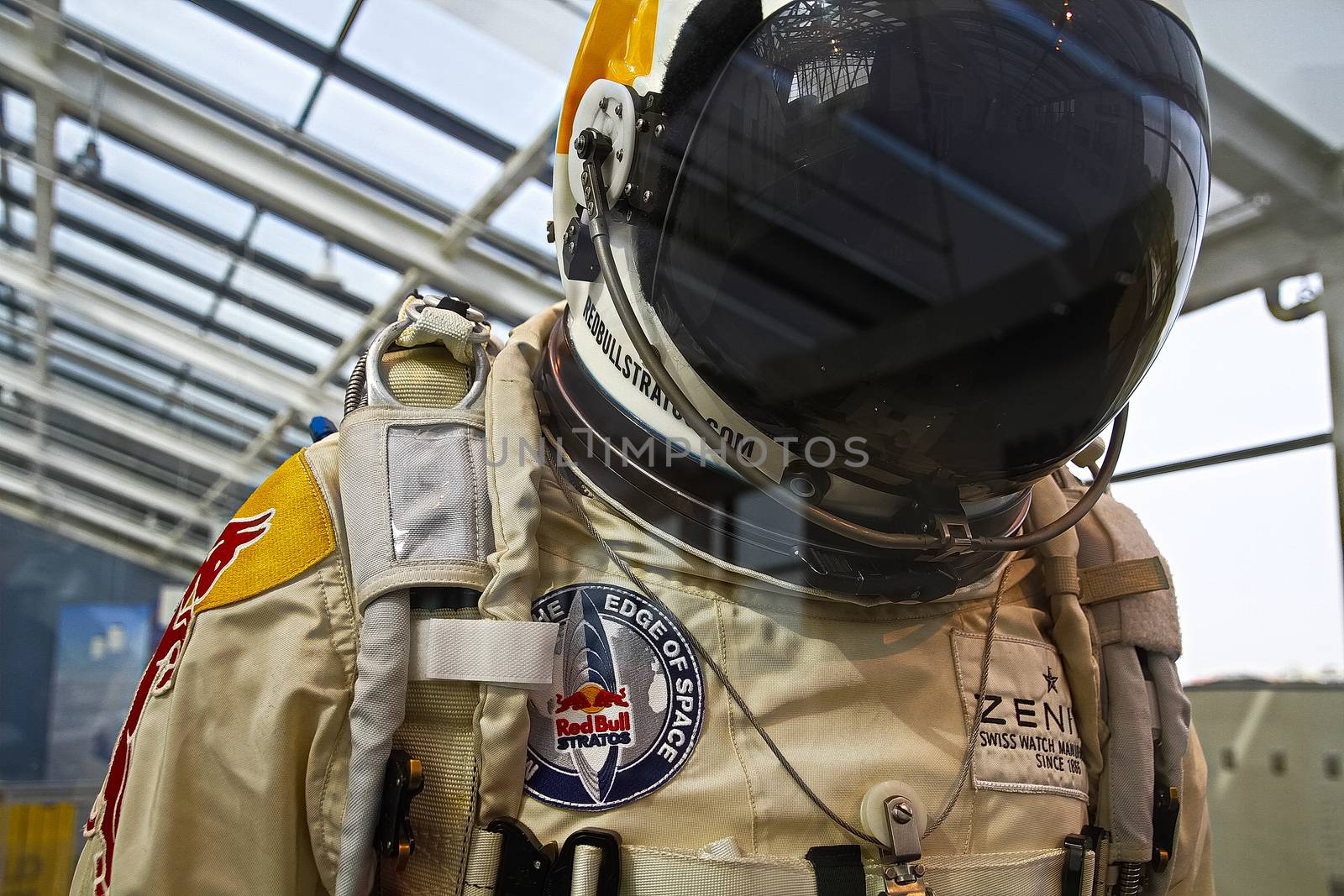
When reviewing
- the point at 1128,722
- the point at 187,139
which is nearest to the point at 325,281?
the point at 187,139

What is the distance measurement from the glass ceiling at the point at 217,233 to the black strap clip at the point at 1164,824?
7.30 ft

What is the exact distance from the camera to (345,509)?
769 millimetres

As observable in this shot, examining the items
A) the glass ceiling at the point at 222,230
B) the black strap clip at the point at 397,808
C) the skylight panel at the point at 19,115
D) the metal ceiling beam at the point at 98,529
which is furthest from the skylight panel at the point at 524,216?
the skylight panel at the point at 19,115

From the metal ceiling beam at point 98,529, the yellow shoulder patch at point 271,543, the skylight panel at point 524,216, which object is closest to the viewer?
the yellow shoulder patch at point 271,543

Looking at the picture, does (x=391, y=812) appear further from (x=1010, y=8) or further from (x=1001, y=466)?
(x=1010, y=8)

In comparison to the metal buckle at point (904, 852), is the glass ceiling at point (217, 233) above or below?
above

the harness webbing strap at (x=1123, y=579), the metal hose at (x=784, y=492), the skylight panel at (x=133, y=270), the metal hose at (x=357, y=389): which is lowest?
the harness webbing strap at (x=1123, y=579)

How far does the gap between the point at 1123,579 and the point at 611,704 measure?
1.64ft

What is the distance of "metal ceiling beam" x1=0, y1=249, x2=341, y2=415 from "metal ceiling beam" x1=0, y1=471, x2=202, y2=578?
668 millimetres

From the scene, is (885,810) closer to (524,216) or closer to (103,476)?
(524,216)

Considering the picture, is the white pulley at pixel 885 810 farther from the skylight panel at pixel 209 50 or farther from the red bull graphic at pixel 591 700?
the skylight panel at pixel 209 50

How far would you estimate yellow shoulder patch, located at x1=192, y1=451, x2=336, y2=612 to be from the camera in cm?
75

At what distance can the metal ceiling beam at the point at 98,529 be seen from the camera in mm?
3396

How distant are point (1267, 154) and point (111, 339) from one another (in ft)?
14.8
